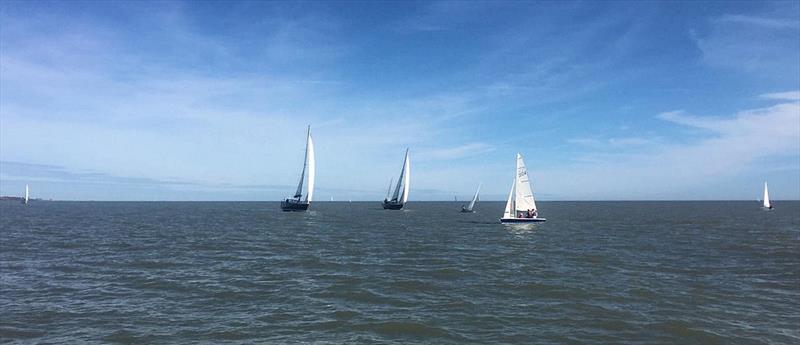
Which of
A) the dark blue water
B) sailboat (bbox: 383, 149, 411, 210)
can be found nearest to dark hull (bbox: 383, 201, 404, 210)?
sailboat (bbox: 383, 149, 411, 210)

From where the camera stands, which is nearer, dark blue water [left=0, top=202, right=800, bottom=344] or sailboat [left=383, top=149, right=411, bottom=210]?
dark blue water [left=0, top=202, right=800, bottom=344]

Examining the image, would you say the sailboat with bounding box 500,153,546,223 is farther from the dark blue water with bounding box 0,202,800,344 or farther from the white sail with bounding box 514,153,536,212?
the dark blue water with bounding box 0,202,800,344

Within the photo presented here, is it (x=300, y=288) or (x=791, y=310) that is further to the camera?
(x=300, y=288)

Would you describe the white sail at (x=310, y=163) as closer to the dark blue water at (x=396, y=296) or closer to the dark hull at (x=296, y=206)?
the dark hull at (x=296, y=206)

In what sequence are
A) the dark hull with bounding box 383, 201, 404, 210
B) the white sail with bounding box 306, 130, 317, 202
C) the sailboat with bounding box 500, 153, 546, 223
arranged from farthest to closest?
the dark hull with bounding box 383, 201, 404, 210 → the white sail with bounding box 306, 130, 317, 202 → the sailboat with bounding box 500, 153, 546, 223

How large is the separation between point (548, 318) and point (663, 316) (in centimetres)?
441

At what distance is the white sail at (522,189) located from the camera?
66.9 m

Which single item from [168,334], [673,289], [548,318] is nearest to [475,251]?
[673,289]

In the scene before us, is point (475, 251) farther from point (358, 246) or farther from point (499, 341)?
point (499, 341)

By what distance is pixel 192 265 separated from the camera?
30422 mm

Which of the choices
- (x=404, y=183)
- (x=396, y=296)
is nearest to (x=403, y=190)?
(x=404, y=183)

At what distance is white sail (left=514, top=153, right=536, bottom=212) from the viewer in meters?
66.9

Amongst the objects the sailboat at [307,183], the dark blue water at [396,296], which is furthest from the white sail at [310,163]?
the dark blue water at [396,296]

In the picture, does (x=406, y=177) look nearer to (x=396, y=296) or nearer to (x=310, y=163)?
(x=310, y=163)
